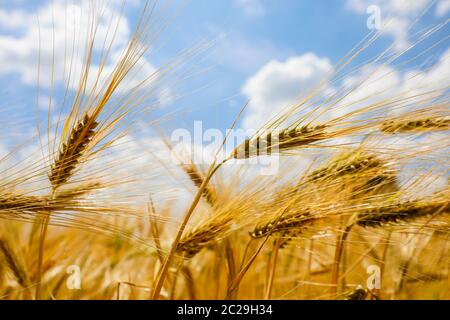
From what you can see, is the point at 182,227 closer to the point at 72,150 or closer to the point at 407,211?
the point at 72,150

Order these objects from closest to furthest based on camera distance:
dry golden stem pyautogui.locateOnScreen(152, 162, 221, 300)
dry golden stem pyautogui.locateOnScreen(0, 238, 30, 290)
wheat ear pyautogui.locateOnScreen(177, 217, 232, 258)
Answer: dry golden stem pyautogui.locateOnScreen(152, 162, 221, 300), wheat ear pyautogui.locateOnScreen(177, 217, 232, 258), dry golden stem pyautogui.locateOnScreen(0, 238, 30, 290)

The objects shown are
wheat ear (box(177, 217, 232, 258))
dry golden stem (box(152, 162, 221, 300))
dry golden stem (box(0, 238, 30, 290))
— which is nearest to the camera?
dry golden stem (box(152, 162, 221, 300))

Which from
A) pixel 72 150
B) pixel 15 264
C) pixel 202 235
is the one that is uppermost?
pixel 72 150

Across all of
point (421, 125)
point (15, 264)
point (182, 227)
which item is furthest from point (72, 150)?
point (421, 125)

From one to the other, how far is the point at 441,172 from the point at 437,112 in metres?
0.20

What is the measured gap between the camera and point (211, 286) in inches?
80.0

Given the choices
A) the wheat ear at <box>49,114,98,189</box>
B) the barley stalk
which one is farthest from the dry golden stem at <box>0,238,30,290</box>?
the barley stalk

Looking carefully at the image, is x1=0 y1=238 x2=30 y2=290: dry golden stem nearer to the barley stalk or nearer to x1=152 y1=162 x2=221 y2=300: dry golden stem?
x1=152 y1=162 x2=221 y2=300: dry golden stem

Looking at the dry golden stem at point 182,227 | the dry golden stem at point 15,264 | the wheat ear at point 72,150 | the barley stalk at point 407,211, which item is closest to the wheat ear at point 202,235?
the dry golden stem at point 182,227

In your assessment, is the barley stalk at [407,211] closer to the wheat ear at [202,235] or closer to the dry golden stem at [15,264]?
the wheat ear at [202,235]

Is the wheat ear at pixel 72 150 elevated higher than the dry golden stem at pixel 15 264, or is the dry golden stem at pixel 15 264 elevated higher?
the wheat ear at pixel 72 150

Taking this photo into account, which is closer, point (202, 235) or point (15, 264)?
point (202, 235)
